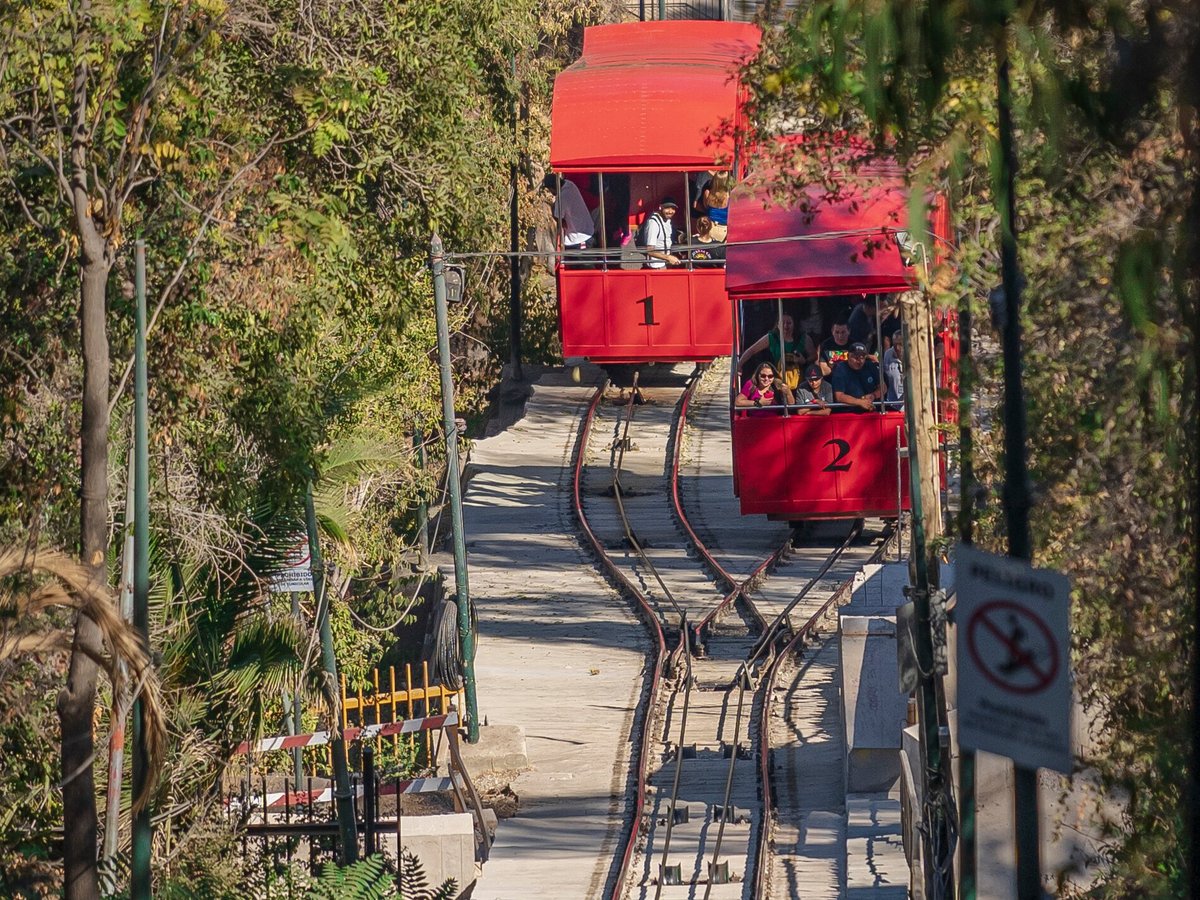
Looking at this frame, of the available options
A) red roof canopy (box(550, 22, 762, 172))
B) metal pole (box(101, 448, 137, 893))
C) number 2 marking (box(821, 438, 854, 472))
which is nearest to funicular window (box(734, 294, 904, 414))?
number 2 marking (box(821, 438, 854, 472))

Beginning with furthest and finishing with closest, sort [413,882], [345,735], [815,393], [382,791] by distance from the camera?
1. [815,393]
2. [382,791]
3. [345,735]
4. [413,882]

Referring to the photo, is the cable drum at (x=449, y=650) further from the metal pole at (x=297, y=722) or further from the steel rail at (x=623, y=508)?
the metal pole at (x=297, y=722)

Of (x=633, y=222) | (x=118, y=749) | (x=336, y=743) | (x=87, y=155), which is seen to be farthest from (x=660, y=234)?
(x=118, y=749)

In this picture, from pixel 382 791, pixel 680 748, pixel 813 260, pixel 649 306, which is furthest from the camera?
pixel 649 306

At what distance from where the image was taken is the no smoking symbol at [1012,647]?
6.31m

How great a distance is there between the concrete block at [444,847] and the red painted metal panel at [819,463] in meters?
8.44

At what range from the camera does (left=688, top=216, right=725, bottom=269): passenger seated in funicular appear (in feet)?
85.1

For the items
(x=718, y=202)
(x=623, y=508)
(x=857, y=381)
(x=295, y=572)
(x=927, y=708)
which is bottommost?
(x=623, y=508)

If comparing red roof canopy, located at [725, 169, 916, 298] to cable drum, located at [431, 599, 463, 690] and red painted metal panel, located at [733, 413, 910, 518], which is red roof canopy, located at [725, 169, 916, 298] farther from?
cable drum, located at [431, 599, 463, 690]

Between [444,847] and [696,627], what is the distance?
8183mm

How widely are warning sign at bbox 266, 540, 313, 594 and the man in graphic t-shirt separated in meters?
6.98

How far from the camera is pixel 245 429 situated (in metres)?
14.9

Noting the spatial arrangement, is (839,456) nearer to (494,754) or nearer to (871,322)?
(871,322)

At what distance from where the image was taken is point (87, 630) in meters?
11.8
